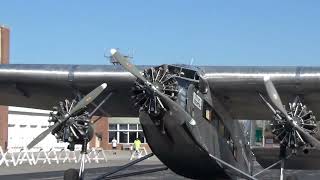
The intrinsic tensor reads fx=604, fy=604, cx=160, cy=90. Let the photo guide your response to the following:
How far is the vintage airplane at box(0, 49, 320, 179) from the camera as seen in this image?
43.1 ft

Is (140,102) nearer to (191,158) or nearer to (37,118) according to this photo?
(191,158)

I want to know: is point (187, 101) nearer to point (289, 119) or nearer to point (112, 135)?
point (289, 119)

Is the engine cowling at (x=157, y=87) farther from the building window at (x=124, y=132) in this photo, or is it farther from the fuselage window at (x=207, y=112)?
the building window at (x=124, y=132)

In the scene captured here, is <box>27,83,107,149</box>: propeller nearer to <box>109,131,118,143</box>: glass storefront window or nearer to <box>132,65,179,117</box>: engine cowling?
<box>132,65,179,117</box>: engine cowling

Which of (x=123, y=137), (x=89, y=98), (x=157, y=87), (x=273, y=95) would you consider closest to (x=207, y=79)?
(x=273, y=95)

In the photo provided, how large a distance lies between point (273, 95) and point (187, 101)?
2032 millimetres

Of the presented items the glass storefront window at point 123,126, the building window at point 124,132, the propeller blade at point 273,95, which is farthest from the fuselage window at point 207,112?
the glass storefront window at point 123,126

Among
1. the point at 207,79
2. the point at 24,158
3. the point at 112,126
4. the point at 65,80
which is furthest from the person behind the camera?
the point at 112,126

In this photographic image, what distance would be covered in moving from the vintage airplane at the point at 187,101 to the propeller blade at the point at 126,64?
0.07 ft

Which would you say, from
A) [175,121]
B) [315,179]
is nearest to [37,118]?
[315,179]

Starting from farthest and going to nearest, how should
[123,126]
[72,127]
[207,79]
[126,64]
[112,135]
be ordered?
[112,135] < [123,126] < [207,79] < [72,127] < [126,64]

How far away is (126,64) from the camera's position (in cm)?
1312

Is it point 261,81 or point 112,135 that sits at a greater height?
point 261,81

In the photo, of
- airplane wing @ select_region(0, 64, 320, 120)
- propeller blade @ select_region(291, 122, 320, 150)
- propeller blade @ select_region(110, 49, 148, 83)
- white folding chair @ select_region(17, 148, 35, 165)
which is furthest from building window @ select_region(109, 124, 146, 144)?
propeller blade @ select_region(110, 49, 148, 83)
